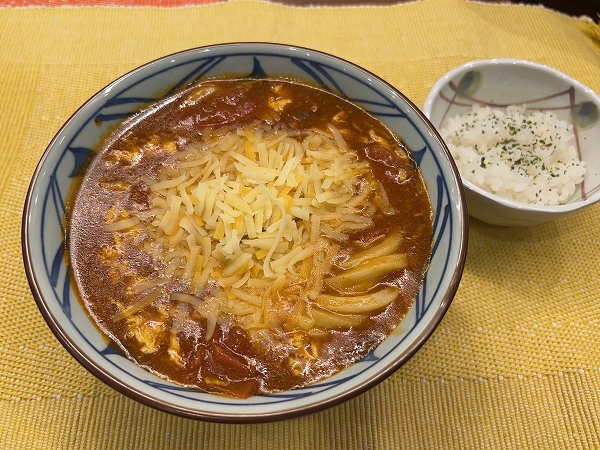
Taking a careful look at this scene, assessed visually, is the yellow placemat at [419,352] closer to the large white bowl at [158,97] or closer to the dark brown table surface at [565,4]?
the dark brown table surface at [565,4]

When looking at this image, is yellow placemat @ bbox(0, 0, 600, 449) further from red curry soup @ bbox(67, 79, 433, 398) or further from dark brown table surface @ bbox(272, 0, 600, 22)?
red curry soup @ bbox(67, 79, 433, 398)

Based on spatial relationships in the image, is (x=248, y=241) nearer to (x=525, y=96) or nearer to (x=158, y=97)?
(x=158, y=97)

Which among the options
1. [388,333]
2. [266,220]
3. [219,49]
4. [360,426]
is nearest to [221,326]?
[266,220]

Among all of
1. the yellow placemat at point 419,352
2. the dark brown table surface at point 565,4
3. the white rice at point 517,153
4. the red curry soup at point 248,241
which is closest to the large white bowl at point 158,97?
the red curry soup at point 248,241

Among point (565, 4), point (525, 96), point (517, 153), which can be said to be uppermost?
point (565, 4)

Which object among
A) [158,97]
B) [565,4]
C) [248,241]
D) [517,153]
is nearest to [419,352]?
[248,241]

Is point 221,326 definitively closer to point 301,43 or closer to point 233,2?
point 301,43
